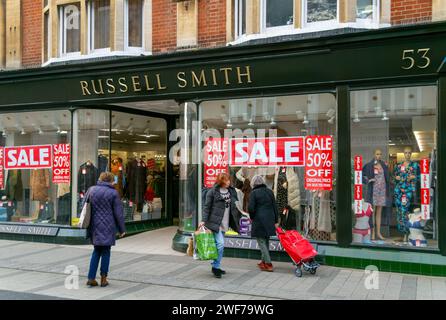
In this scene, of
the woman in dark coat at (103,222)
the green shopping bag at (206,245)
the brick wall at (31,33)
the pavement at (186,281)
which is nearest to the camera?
the pavement at (186,281)

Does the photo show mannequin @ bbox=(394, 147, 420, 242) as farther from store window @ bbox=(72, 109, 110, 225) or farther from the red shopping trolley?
store window @ bbox=(72, 109, 110, 225)

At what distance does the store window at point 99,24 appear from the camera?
457 inches

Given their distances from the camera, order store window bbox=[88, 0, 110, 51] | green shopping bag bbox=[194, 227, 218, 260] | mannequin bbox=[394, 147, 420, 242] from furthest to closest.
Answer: store window bbox=[88, 0, 110, 51]
mannequin bbox=[394, 147, 420, 242]
green shopping bag bbox=[194, 227, 218, 260]

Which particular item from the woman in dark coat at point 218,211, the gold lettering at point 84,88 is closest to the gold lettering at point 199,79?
the woman in dark coat at point 218,211

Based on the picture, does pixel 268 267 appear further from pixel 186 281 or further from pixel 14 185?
pixel 14 185

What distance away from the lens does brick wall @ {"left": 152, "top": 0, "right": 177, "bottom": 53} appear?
420 inches

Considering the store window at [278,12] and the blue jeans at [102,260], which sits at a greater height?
the store window at [278,12]

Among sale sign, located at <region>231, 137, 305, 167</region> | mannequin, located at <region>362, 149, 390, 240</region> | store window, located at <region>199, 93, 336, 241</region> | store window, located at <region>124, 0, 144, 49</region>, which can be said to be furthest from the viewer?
store window, located at <region>124, 0, 144, 49</region>

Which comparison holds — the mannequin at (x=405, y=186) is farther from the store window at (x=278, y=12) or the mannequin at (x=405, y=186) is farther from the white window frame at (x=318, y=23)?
the store window at (x=278, y=12)

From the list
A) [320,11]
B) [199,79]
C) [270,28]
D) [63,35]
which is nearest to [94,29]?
[63,35]

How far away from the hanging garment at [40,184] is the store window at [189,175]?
391cm

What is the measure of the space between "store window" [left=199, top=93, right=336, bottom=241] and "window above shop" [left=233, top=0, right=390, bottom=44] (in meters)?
1.33

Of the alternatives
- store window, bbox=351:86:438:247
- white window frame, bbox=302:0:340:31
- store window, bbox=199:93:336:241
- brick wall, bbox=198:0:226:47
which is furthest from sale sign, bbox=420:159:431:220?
brick wall, bbox=198:0:226:47
